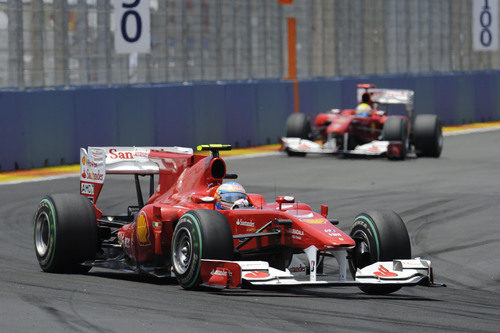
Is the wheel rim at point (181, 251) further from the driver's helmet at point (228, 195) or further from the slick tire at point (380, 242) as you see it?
the slick tire at point (380, 242)

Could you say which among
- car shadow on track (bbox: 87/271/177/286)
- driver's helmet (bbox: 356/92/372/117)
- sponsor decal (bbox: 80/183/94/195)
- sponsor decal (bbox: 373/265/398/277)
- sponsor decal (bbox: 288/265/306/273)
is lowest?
car shadow on track (bbox: 87/271/177/286)

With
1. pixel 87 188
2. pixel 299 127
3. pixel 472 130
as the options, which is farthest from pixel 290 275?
pixel 472 130

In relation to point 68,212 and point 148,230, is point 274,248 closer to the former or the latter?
point 148,230

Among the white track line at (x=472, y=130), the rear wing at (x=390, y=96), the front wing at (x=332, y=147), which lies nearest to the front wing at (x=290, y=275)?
the front wing at (x=332, y=147)

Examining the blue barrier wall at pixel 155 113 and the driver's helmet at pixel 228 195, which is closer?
the driver's helmet at pixel 228 195

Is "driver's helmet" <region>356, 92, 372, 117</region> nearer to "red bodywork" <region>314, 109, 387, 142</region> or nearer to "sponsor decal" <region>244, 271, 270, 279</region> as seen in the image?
"red bodywork" <region>314, 109, 387, 142</region>

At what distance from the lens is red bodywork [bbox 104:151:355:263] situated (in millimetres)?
9422

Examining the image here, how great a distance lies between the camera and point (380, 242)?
957 cm

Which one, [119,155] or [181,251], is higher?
[119,155]

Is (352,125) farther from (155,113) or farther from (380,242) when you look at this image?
(380,242)

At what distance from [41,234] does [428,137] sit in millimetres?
14476

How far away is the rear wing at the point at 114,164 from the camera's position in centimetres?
1163

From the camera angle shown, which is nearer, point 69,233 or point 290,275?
point 290,275

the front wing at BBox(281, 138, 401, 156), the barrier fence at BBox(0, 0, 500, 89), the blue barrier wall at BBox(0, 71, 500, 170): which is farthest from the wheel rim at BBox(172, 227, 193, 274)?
the front wing at BBox(281, 138, 401, 156)
